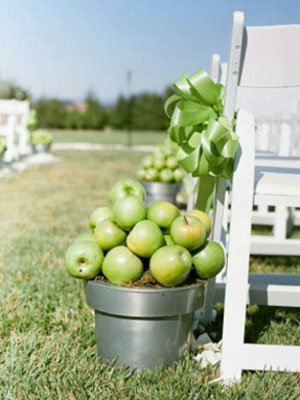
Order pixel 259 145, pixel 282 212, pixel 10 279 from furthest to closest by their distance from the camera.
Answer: pixel 259 145
pixel 282 212
pixel 10 279

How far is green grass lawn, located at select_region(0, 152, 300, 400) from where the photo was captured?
1.92m

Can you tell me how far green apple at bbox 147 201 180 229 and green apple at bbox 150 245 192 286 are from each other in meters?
0.15

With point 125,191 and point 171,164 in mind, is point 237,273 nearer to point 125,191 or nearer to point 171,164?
point 125,191

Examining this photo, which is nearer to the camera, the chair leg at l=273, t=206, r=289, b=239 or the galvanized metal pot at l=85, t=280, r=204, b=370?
the galvanized metal pot at l=85, t=280, r=204, b=370

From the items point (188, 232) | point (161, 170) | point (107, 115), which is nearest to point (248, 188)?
point (188, 232)

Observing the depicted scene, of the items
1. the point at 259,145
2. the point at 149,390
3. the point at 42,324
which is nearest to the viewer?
the point at 149,390

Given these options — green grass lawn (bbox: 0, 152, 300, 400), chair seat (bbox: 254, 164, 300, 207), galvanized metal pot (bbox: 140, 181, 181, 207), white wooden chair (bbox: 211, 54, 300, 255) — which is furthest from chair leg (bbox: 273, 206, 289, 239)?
chair seat (bbox: 254, 164, 300, 207)

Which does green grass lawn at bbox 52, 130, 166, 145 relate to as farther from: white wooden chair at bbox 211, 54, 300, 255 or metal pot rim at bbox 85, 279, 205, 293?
metal pot rim at bbox 85, 279, 205, 293

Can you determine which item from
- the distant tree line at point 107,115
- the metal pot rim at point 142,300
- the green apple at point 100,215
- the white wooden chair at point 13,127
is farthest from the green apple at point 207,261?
the distant tree line at point 107,115

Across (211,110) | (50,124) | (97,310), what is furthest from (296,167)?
(50,124)

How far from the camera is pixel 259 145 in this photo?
6078mm

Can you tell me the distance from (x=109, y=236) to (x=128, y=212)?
10 centimetres

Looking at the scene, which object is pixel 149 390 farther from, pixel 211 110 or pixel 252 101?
pixel 252 101

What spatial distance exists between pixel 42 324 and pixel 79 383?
595 millimetres
